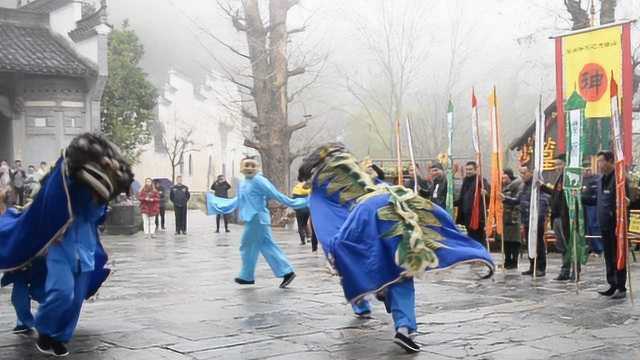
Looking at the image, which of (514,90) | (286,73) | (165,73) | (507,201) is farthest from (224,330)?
(165,73)

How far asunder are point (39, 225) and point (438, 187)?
28.8 ft

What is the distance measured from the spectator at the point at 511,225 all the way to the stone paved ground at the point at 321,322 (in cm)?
63

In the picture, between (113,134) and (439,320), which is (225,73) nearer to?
(113,134)

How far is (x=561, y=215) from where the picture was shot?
10.6 m

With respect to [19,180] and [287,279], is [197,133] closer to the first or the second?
[19,180]

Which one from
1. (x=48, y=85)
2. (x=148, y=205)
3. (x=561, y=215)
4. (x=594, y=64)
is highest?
(x=48, y=85)

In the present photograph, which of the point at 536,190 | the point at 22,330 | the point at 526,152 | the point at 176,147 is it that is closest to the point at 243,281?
the point at 22,330

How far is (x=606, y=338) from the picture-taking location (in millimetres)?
6527

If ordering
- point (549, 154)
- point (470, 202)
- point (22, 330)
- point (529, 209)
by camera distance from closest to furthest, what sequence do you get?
point (22, 330) → point (529, 209) → point (470, 202) → point (549, 154)

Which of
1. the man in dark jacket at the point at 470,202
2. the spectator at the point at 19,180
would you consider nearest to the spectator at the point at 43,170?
the spectator at the point at 19,180

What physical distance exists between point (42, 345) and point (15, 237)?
90 cm

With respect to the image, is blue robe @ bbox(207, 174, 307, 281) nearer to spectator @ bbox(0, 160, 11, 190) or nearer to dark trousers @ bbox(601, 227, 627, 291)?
dark trousers @ bbox(601, 227, 627, 291)

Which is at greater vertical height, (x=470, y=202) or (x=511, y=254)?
(x=470, y=202)

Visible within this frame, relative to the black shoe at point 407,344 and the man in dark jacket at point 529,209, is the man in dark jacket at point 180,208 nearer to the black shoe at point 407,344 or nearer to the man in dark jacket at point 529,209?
the man in dark jacket at point 529,209
